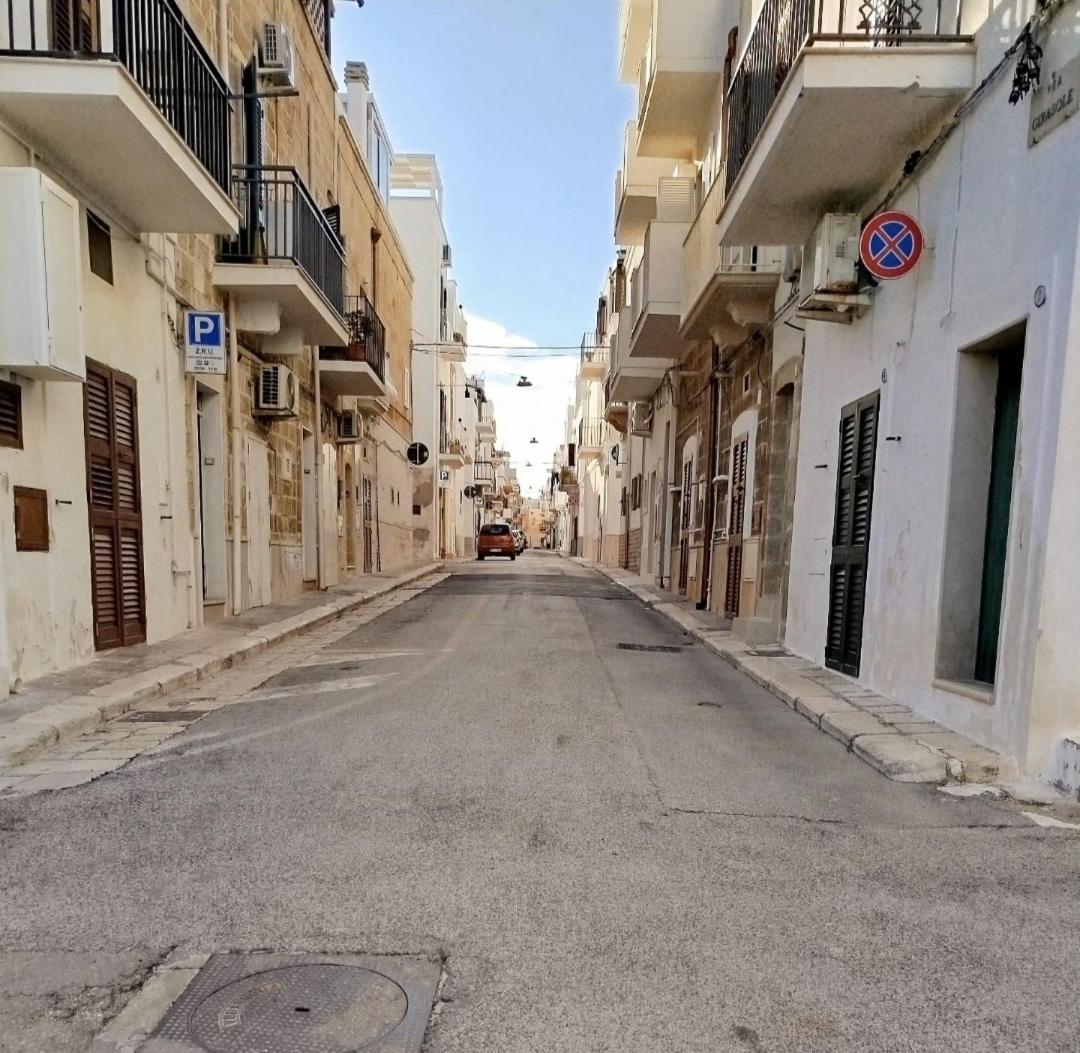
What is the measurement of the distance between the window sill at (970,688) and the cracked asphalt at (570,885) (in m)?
0.90

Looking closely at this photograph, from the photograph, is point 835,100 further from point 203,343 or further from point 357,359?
point 357,359

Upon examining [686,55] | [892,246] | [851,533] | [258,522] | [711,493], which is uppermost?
[686,55]

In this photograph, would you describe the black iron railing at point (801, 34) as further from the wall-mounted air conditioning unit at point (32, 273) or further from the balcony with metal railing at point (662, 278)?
the wall-mounted air conditioning unit at point (32, 273)

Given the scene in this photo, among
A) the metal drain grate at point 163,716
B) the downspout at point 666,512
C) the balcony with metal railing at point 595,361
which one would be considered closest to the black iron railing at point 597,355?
the balcony with metal railing at point 595,361

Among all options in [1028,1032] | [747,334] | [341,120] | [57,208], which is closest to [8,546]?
[57,208]

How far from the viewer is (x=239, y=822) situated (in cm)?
323

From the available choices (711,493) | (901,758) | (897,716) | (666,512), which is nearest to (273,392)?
(711,493)

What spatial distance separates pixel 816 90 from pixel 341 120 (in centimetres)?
1255

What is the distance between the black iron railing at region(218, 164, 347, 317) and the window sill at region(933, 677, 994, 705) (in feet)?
28.6

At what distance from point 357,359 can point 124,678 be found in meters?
9.37

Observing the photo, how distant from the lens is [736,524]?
1083 cm

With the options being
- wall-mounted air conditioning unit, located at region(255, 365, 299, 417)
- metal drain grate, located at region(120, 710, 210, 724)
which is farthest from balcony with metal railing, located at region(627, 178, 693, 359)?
metal drain grate, located at region(120, 710, 210, 724)

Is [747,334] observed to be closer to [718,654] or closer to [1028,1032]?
[718,654]

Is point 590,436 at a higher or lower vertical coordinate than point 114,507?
higher
